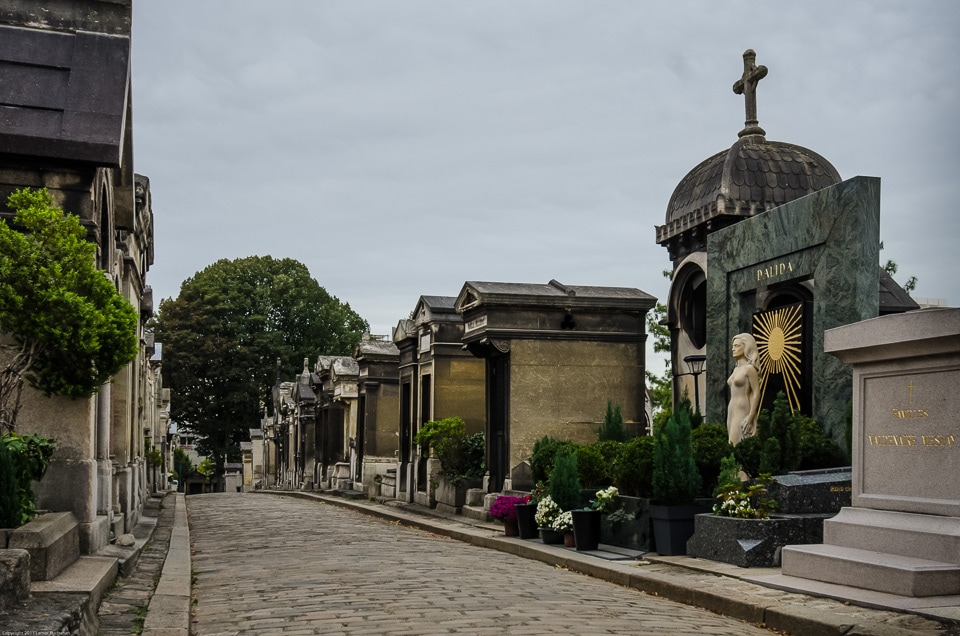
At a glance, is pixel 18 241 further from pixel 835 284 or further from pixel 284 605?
pixel 835 284

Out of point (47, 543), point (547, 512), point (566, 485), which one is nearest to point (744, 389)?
point (566, 485)

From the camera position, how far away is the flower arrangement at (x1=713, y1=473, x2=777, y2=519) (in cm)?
1015

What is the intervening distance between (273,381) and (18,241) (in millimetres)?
47968

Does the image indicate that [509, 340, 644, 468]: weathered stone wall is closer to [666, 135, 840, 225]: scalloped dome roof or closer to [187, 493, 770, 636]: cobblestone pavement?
[666, 135, 840, 225]: scalloped dome roof

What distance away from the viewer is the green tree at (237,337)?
2124 inches

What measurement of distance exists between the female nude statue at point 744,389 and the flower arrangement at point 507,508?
330cm

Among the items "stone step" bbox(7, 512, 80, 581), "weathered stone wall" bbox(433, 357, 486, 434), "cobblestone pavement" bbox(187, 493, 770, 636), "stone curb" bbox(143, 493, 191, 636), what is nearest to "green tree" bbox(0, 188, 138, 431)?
"stone step" bbox(7, 512, 80, 581)

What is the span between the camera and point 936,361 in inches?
320

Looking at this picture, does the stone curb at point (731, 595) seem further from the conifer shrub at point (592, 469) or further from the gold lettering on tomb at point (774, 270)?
the gold lettering on tomb at point (774, 270)

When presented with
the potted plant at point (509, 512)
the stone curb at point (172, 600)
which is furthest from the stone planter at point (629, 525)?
the stone curb at point (172, 600)

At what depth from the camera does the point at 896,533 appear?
819 cm

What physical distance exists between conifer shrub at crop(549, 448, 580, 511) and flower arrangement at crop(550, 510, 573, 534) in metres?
0.16

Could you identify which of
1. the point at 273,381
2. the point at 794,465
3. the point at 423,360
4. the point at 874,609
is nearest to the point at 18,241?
the point at 874,609

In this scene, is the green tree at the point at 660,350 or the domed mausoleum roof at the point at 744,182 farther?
the green tree at the point at 660,350
